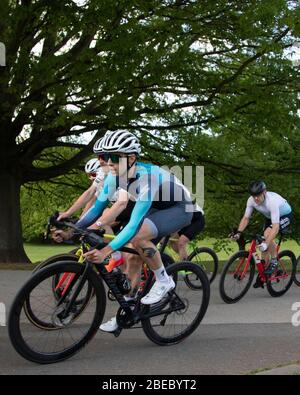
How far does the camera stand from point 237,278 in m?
9.31

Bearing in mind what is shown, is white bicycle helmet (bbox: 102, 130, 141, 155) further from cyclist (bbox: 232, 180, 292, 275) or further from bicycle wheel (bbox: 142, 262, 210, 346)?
cyclist (bbox: 232, 180, 292, 275)

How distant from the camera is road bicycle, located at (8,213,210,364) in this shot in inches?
201

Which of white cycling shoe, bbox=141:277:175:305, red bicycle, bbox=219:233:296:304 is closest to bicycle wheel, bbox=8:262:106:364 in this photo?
white cycling shoe, bbox=141:277:175:305

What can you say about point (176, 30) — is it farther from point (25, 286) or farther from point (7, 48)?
point (25, 286)

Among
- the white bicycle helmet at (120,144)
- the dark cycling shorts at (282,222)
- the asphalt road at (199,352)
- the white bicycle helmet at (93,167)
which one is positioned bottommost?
the asphalt road at (199,352)

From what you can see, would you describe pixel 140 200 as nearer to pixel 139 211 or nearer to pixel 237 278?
pixel 139 211

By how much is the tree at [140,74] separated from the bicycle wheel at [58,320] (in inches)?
271

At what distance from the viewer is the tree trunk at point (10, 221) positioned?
17.3 metres

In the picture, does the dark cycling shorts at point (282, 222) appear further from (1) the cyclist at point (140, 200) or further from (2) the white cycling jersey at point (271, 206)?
(1) the cyclist at point (140, 200)

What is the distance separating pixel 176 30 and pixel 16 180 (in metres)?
6.75

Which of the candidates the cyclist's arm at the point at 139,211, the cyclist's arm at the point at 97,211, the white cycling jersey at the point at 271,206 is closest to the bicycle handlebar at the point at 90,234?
the cyclist's arm at the point at 139,211
